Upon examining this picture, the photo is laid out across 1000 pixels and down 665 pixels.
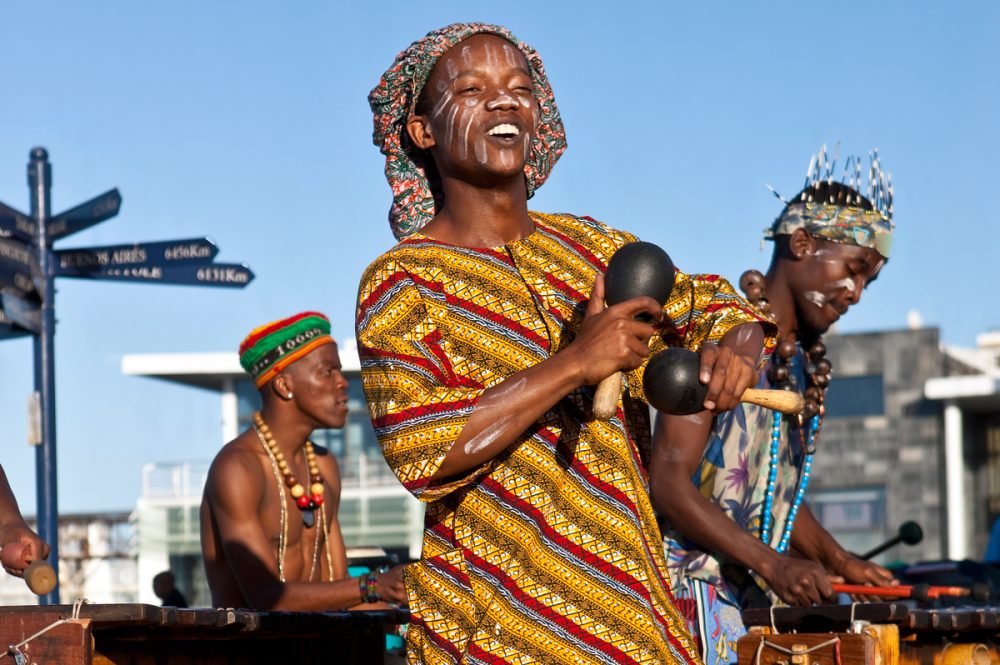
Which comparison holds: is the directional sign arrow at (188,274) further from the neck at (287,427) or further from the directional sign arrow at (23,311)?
the neck at (287,427)

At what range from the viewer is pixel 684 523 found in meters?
4.82

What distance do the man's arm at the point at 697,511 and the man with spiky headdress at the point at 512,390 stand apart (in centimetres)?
142

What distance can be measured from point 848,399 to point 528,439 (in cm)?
3703

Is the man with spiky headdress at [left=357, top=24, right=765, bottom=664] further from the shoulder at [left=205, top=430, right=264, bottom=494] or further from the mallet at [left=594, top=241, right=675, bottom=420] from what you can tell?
the shoulder at [left=205, top=430, right=264, bottom=494]

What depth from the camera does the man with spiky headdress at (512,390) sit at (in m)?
2.96

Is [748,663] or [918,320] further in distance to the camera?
[918,320]

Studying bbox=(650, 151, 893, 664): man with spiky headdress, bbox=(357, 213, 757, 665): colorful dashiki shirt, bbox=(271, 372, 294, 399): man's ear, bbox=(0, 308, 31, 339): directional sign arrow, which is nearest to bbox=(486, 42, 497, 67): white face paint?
bbox=(357, 213, 757, 665): colorful dashiki shirt

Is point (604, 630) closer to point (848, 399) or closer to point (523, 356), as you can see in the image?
point (523, 356)

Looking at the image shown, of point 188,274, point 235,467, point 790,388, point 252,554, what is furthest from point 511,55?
point 188,274

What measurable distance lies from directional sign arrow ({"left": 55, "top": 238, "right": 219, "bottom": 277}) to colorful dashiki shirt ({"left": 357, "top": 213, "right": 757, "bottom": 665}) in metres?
8.21

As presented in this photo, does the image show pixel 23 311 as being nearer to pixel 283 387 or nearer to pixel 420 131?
pixel 283 387

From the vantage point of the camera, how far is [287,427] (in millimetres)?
7297

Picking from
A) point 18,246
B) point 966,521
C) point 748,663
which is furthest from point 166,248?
point 966,521

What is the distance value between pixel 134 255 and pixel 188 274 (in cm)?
40
